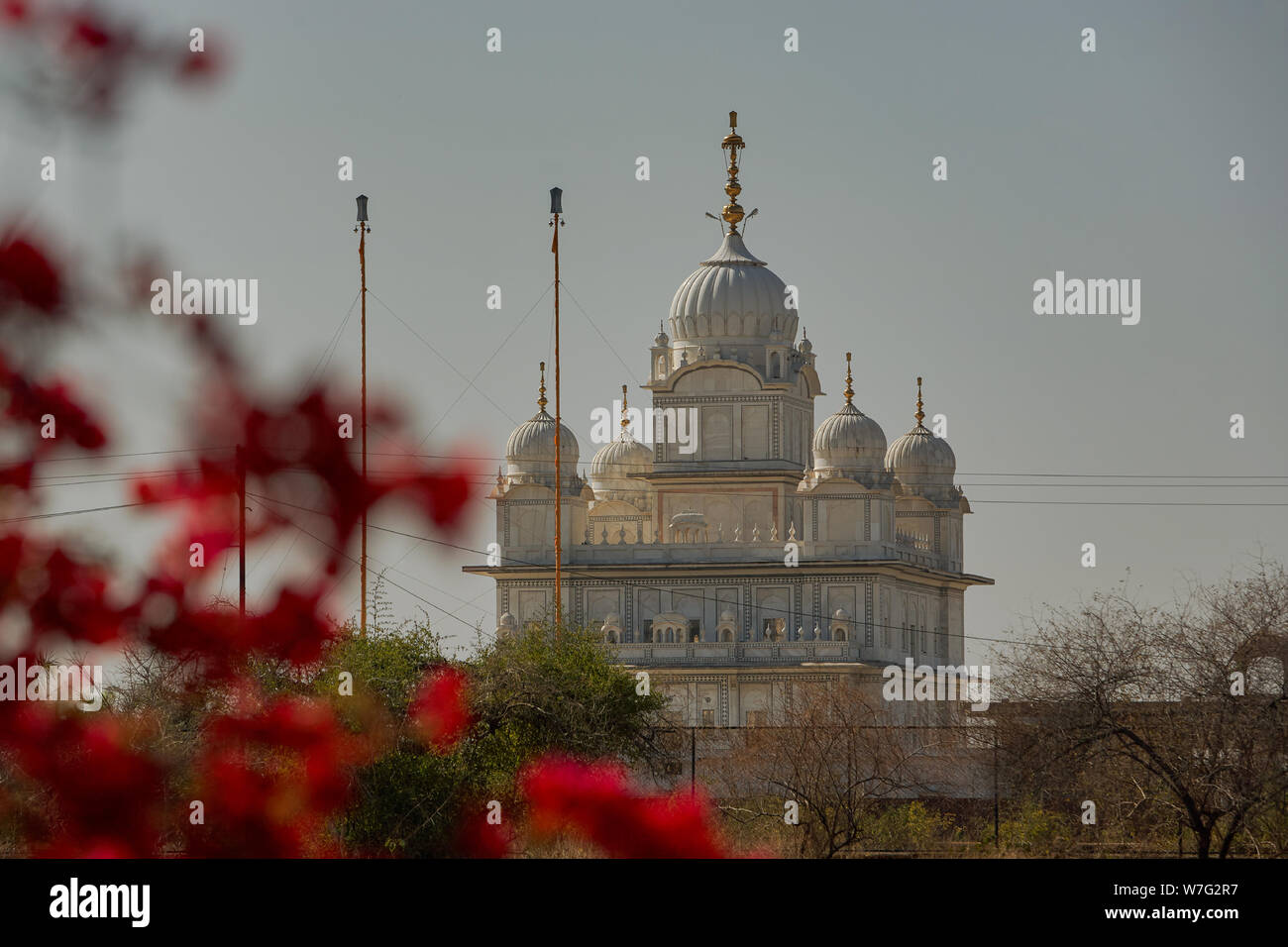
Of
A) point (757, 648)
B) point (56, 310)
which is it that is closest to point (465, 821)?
point (56, 310)

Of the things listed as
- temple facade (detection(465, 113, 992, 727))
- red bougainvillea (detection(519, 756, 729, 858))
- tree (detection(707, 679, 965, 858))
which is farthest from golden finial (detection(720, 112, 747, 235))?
red bougainvillea (detection(519, 756, 729, 858))

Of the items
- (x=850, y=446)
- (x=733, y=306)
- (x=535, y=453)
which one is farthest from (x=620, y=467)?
(x=850, y=446)

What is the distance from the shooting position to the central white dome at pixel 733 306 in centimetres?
7056

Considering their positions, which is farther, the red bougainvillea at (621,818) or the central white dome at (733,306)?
the central white dome at (733,306)

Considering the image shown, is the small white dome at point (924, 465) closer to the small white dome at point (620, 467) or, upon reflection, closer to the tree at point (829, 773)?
the small white dome at point (620, 467)

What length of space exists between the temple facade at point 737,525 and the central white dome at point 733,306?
7 cm

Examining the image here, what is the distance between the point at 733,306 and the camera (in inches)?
2778

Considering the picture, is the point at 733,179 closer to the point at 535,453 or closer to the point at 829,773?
the point at 535,453

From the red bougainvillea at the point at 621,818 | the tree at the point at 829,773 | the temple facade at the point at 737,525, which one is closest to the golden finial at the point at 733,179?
the temple facade at the point at 737,525

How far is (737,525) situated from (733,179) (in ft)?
39.5

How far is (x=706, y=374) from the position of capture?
69.8 meters

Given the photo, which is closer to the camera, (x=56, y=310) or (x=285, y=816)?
(x=56, y=310)
